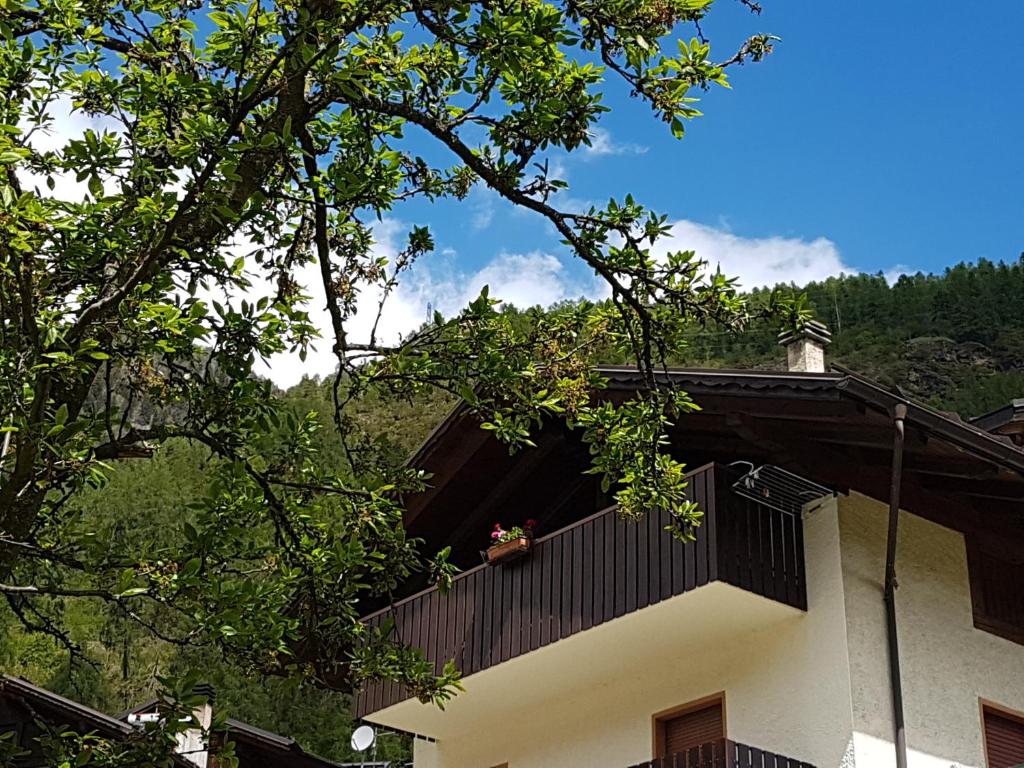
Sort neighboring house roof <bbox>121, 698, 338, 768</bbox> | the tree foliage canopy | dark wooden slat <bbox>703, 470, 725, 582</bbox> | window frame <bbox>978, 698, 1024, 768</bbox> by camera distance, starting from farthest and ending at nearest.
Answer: neighboring house roof <bbox>121, 698, 338, 768</bbox> < window frame <bbox>978, 698, 1024, 768</bbox> < dark wooden slat <bbox>703, 470, 725, 582</bbox> < the tree foliage canopy

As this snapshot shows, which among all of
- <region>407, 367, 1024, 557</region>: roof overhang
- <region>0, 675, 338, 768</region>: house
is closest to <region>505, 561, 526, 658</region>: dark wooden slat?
<region>407, 367, 1024, 557</region>: roof overhang

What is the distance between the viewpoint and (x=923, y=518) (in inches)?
500

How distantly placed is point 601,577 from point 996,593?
3722 millimetres

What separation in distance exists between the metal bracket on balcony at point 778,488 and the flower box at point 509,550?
242 centimetres

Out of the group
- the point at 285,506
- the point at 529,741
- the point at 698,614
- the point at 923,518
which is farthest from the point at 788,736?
the point at 285,506

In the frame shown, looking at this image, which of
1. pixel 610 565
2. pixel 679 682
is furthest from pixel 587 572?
pixel 679 682

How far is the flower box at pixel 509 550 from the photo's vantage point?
13461 millimetres

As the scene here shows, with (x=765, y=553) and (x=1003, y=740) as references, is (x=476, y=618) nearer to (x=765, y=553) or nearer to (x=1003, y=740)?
(x=765, y=553)

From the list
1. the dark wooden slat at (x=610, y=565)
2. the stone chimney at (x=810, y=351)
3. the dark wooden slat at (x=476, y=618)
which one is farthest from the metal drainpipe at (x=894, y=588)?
the dark wooden slat at (x=476, y=618)

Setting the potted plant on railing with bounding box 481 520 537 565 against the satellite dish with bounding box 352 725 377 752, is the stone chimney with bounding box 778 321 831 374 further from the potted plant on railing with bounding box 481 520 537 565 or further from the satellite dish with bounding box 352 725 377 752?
the satellite dish with bounding box 352 725 377 752

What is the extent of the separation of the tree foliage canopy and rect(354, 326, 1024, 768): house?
3.55 metres

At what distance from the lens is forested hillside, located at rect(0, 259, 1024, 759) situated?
121 ft

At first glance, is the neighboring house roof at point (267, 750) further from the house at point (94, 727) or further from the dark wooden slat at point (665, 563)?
the dark wooden slat at point (665, 563)

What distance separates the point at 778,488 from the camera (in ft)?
39.0
